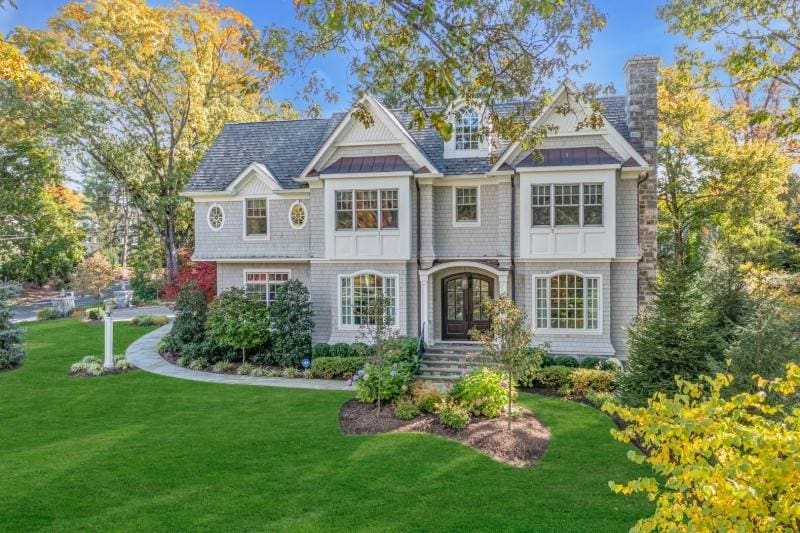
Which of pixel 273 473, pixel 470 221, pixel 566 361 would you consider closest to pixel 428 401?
pixel 273 473

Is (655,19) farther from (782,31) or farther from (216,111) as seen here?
(216,111)

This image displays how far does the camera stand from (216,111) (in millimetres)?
30641

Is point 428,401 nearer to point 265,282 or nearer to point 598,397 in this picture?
point 598,397

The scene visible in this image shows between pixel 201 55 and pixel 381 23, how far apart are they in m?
26.3

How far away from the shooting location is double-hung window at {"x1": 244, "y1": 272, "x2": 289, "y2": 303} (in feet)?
63.0

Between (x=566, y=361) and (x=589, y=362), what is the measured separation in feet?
2.37

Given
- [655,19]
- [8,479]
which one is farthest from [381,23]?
[655,19]

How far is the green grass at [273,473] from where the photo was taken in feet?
23.7

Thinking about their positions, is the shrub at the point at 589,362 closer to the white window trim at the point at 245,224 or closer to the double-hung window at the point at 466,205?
the double-hung window at the point at 466,205

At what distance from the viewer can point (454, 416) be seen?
35.7 ft

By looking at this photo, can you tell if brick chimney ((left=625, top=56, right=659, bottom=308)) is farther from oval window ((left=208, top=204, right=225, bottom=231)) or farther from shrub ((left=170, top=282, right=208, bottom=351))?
shrub ((left=170, top=282, right=208, bottom=351))

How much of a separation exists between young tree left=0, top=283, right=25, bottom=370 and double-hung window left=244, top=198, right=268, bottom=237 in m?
8.53

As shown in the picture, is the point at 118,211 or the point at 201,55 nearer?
the point at 201,55

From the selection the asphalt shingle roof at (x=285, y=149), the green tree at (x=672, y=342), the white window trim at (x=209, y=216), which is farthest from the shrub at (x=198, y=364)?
the green tree at (x=672, y=342)
